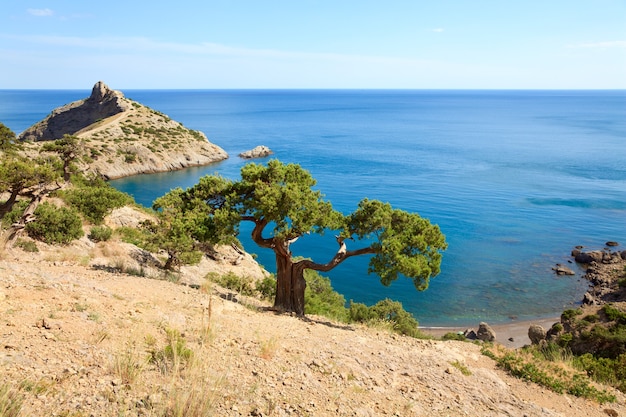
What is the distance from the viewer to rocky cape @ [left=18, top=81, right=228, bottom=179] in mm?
82188

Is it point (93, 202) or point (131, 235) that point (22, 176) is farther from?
point (131, 235)

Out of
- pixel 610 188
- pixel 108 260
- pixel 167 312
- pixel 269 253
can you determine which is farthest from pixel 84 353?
pixel 610 188

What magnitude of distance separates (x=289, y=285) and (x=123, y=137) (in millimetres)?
82430

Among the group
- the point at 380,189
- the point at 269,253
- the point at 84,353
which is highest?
the point at 84,353

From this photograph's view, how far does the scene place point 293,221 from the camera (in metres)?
17.0

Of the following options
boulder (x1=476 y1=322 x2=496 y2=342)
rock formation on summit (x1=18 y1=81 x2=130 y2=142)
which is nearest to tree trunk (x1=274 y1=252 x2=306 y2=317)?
boulder (x1=476 y1=322 x2=496 y2=342)

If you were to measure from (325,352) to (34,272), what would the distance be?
387 inches

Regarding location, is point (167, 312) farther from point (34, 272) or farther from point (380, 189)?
point (380, 189)

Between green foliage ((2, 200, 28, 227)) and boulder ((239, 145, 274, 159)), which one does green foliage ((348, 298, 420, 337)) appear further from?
boulder ((239, 145, 274, 159))

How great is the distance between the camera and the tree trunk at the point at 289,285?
18.5 m

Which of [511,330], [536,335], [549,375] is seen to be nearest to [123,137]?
[511,330]

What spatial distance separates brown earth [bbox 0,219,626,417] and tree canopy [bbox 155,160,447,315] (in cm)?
269

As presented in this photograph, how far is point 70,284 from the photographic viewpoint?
42.7 feet

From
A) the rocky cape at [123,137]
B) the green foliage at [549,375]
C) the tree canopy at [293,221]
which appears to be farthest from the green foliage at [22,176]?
the rocky cape at [123,137]
